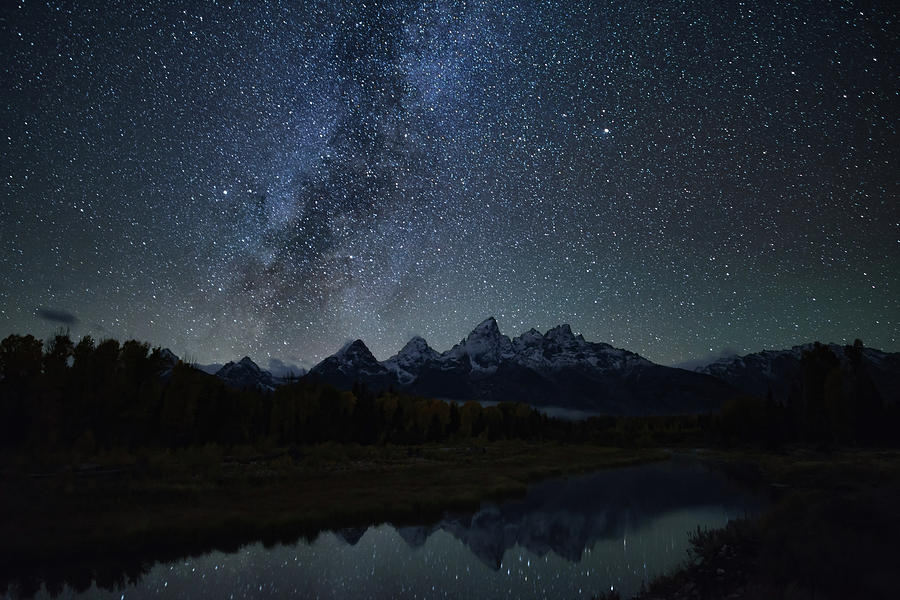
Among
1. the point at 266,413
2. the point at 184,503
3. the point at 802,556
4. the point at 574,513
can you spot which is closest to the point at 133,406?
the point at 266,413

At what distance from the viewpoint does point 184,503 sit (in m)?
29.4

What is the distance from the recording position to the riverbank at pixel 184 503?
67.6ft

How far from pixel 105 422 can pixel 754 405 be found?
10929 centimetres

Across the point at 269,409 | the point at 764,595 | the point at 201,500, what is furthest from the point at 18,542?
the point at 269,409

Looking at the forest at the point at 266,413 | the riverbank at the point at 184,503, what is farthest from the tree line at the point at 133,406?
the riverbank at the point at 184,503

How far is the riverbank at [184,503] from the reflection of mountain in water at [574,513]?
2955 millimetres

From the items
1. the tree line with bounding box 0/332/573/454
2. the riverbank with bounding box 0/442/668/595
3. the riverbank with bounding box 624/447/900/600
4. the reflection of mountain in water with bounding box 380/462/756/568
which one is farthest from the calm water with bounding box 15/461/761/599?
the tree line with bounding box 0/332/573/454

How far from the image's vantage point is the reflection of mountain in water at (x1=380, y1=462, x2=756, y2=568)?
86.1 feet

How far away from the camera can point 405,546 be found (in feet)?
82.0

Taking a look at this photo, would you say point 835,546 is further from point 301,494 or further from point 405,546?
point 301,494

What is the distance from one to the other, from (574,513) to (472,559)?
13656 mm

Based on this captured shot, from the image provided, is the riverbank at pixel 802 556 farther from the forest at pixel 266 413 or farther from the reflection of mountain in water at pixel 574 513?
the forest at pixel 266 413

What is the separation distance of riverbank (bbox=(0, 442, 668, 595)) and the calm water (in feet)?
6.47

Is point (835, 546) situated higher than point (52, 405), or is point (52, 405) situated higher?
point (52, 405)
